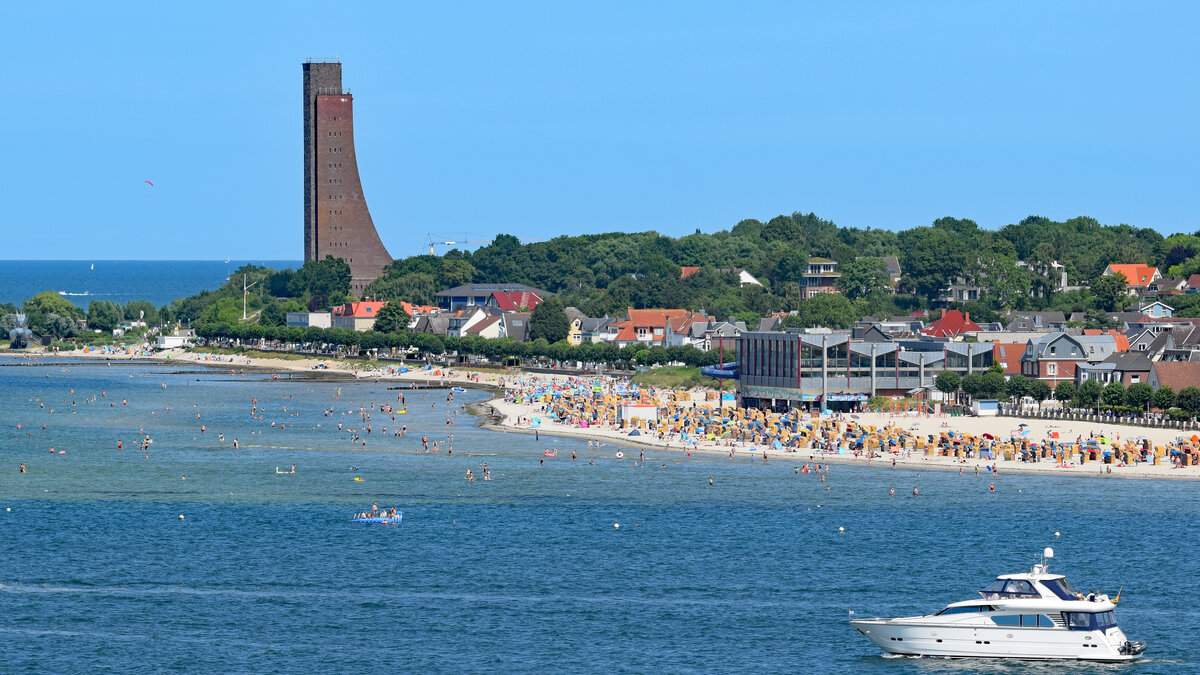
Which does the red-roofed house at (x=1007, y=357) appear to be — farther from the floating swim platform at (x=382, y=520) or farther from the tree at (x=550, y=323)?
the tree at (x=550, y=323)

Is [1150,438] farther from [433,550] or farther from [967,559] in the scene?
[433,550]

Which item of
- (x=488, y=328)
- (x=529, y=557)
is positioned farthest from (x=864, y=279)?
(x=529, y=557)

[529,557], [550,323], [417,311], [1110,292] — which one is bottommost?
[529,557]

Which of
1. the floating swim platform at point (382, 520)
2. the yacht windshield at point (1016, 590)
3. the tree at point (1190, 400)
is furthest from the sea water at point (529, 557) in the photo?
the tree at point (1190, 400)

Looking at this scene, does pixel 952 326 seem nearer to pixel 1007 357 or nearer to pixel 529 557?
pixel 1007 357

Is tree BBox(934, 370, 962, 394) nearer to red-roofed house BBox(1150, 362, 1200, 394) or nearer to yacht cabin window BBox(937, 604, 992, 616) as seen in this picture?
red-roofed house BBox(1150, 362, 1200, 394)
